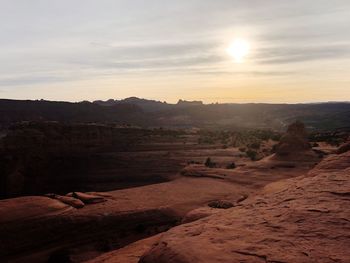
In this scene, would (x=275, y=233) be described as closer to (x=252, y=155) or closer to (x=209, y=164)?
(x=209, y=164)

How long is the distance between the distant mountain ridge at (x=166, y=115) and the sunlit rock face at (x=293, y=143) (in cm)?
6329

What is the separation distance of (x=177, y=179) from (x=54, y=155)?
2011cm

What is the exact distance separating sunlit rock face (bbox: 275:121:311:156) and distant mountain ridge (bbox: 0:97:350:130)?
63.3 m

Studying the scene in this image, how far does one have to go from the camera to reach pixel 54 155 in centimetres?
4541

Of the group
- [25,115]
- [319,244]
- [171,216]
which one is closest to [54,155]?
[171,216]

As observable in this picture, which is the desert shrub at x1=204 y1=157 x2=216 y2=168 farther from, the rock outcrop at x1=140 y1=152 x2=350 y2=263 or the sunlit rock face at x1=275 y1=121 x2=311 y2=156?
the rock outcrop at x1=140 y1=152 x2=350 y2=263

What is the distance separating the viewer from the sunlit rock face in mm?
33156

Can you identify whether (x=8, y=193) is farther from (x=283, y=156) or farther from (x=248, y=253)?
(x=248, y=253)

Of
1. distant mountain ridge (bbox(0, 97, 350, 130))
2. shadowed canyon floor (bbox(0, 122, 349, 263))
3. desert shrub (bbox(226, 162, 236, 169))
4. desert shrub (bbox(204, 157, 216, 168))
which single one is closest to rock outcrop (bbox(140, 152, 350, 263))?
shadowed canyon floor (bbox(0, 122, 349, 263))

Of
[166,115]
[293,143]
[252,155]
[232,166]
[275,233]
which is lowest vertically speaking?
[232,166]

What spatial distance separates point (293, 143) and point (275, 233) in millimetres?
27519

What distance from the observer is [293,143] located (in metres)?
33.7

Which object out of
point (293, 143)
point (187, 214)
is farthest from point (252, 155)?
point (187, 214)

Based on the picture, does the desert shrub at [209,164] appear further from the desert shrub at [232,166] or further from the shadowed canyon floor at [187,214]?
the desert shrub at [232,166]
